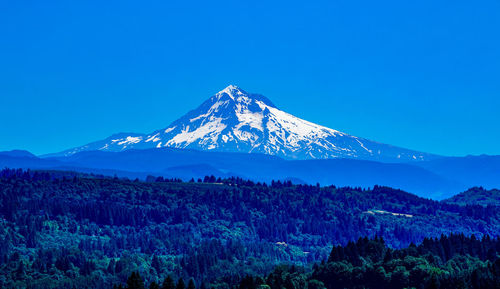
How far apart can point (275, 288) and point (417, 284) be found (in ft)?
102

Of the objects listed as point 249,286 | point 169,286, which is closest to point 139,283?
point 169,286

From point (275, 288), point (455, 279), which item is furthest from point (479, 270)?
point (275, 288)

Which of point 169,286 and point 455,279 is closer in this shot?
point 169,286

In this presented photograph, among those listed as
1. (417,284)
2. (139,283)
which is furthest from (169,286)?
(417,284)

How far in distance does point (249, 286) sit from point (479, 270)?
51.3 metres

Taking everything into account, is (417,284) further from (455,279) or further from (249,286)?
(249,286)

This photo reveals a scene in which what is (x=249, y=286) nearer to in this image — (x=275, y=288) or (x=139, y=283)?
(x=275, y=288)

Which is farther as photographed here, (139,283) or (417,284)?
(417,284)

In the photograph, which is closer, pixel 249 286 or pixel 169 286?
pixel 169 286

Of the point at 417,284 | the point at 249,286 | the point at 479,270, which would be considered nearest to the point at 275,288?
the point at 249,286

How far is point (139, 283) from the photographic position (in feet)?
557

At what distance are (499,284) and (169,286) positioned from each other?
6534 cm

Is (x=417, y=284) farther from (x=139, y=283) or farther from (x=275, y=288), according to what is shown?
(x=139, y=283)

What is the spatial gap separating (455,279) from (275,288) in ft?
127
